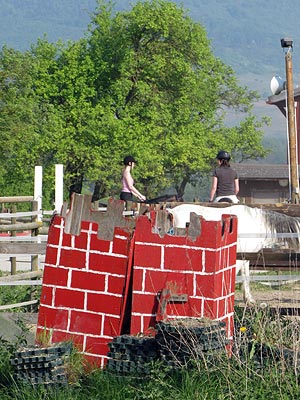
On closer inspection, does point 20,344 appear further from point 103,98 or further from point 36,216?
point 103,98

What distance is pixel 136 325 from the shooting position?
25.2 feet

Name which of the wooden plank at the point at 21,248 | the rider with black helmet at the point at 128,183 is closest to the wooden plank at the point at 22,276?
the wooden plank at the point at 21,248

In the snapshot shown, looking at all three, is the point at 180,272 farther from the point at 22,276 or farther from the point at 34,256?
the point at 34,256

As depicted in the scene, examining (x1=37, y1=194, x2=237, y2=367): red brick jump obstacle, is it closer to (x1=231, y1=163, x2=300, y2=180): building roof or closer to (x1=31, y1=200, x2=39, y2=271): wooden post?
(x1=31, y1=200, x2=39, y2=271): wooden post

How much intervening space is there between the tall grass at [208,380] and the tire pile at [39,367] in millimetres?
50

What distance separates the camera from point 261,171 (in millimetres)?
67562

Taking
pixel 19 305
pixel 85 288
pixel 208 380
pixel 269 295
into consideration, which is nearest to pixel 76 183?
pixel 269 295

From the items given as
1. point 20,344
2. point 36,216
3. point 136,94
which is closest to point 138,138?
point 136,94

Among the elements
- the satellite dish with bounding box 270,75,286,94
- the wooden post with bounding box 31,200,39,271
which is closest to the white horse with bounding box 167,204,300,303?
the wooden post with bounding box 31,200,39,271

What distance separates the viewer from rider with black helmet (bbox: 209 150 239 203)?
651 inches

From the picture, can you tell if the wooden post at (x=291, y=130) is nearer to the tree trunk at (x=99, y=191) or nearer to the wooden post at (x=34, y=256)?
the wooden post at (x=34, y=256)

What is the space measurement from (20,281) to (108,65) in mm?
49333

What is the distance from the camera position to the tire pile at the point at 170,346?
7.05m

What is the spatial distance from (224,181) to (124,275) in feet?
29.3
